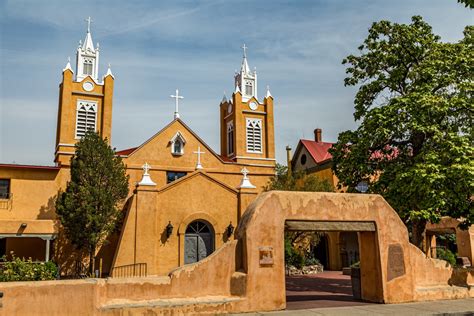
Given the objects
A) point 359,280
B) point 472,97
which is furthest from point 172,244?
point 472,97

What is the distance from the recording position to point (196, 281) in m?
10.8

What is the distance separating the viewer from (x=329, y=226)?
1234 cm

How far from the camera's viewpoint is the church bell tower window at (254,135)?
3594 centimetres

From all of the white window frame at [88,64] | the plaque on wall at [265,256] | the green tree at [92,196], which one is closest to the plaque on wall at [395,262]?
the plaque on wall at [265,256]

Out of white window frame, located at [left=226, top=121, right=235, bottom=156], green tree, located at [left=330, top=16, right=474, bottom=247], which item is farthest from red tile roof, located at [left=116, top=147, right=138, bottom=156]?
green tree, located at [left=330, top=16, right=474, bottom=247]

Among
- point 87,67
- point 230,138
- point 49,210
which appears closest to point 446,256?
point 230,138

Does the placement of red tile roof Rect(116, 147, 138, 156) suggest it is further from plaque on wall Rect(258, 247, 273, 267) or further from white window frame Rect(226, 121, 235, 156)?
plaque on wall Rect(258, 247, 273, 267)

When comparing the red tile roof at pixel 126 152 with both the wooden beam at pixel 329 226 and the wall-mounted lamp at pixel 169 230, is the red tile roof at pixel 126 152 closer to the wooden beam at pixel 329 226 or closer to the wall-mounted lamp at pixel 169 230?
the wall-mounted lamp at pixel 169 230

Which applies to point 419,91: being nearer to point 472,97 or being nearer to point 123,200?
point 472,97

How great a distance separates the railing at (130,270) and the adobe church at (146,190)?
0.17ft

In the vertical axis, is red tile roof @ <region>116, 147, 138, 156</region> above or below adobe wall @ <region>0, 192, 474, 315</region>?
Answer: above

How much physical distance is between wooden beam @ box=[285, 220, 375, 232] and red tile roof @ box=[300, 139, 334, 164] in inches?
970

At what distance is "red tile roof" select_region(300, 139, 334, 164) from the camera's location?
1506 inches

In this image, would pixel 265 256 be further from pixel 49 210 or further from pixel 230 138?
pixel 230 138
